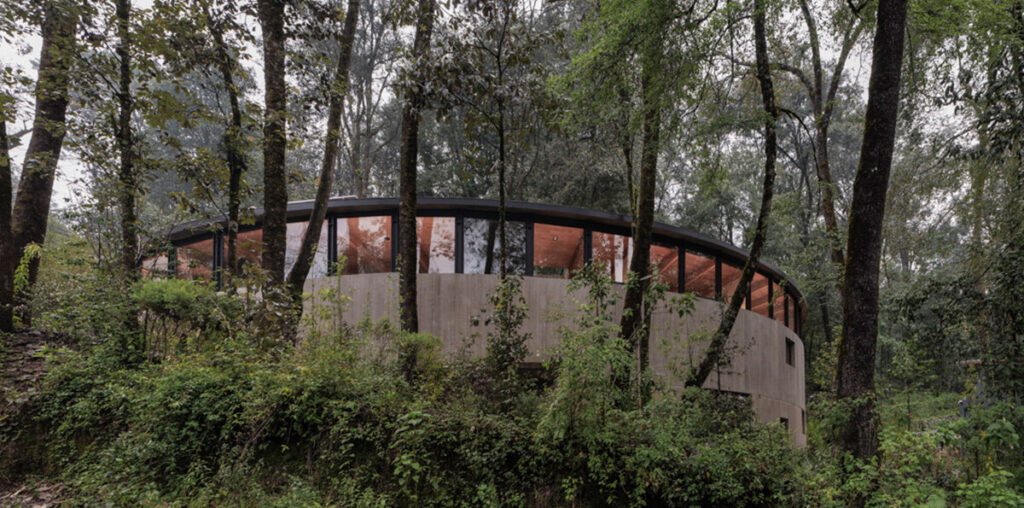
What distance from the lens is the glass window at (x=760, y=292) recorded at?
1330 cm

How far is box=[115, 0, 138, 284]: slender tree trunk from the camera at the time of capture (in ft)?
21.2

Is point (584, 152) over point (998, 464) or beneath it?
over

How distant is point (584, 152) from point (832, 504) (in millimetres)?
13245

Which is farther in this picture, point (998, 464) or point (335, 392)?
point (335, 392)

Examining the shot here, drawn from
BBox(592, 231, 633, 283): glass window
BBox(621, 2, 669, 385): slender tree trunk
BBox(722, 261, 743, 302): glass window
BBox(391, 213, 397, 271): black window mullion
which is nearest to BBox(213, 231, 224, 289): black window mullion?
BBox(391, 213, 397, 271): black window mullion

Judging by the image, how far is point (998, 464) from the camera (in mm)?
4551

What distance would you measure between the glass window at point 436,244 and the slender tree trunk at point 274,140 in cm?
332

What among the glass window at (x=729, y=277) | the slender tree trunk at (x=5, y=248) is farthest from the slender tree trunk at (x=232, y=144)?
the glass window at (x=729, y=277)

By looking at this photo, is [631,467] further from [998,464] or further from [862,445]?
[998,464]

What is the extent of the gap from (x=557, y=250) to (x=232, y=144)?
6.13 metres

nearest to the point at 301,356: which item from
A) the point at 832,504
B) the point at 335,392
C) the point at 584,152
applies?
the point at 335,392

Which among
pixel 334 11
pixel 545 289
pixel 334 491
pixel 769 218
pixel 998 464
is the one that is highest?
pixel 334 11

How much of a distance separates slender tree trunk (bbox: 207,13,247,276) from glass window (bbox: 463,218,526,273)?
13.4ft

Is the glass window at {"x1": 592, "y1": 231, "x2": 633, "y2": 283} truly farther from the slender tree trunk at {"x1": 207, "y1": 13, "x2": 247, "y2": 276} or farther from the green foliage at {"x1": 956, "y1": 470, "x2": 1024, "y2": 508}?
the green foliage at {"x1": 956, "y1": 470, "x2": 1024, "y2": 508}
